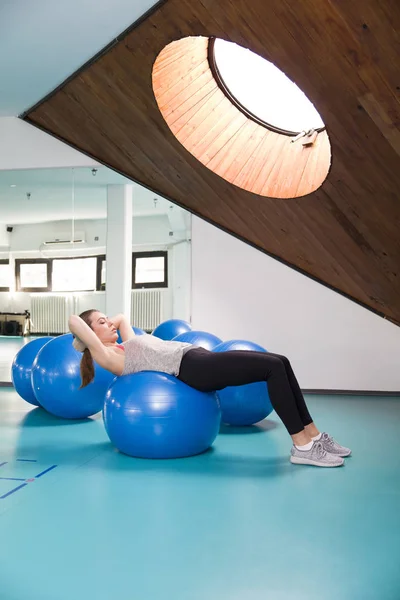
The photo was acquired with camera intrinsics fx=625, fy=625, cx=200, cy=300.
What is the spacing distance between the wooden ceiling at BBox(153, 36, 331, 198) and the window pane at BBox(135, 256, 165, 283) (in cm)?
290

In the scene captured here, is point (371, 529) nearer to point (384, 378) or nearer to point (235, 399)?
point (235, 399)

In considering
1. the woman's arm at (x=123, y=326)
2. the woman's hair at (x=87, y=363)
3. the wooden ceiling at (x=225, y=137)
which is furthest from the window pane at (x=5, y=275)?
the wooden ceiling at (x=225, y=137)

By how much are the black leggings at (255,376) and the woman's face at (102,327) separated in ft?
1.69

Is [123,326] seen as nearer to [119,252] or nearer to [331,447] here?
[331,447]

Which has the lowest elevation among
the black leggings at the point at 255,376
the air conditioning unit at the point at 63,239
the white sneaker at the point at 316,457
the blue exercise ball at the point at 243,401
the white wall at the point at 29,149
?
the white sneaker at the point at 316,457

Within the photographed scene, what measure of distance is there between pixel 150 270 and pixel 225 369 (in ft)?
10.8

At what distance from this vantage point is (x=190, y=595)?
5.86 feet

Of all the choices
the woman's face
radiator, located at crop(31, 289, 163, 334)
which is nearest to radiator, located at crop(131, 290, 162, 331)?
radiator, located at crop(31, 289, 163, 334)

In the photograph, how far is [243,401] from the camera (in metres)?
4.12

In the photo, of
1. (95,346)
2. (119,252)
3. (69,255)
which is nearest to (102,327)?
(95,346)

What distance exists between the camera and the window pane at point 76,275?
Answer: 22.2 feet

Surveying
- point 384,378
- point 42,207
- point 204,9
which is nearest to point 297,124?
point 204,9

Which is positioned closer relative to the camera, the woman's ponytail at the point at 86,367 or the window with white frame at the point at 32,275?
the woman's ponytail at the point at 86,367

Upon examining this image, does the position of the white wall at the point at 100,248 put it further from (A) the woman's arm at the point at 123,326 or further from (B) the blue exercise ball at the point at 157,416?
(B) the blue exercise ball at the point at 157,416
